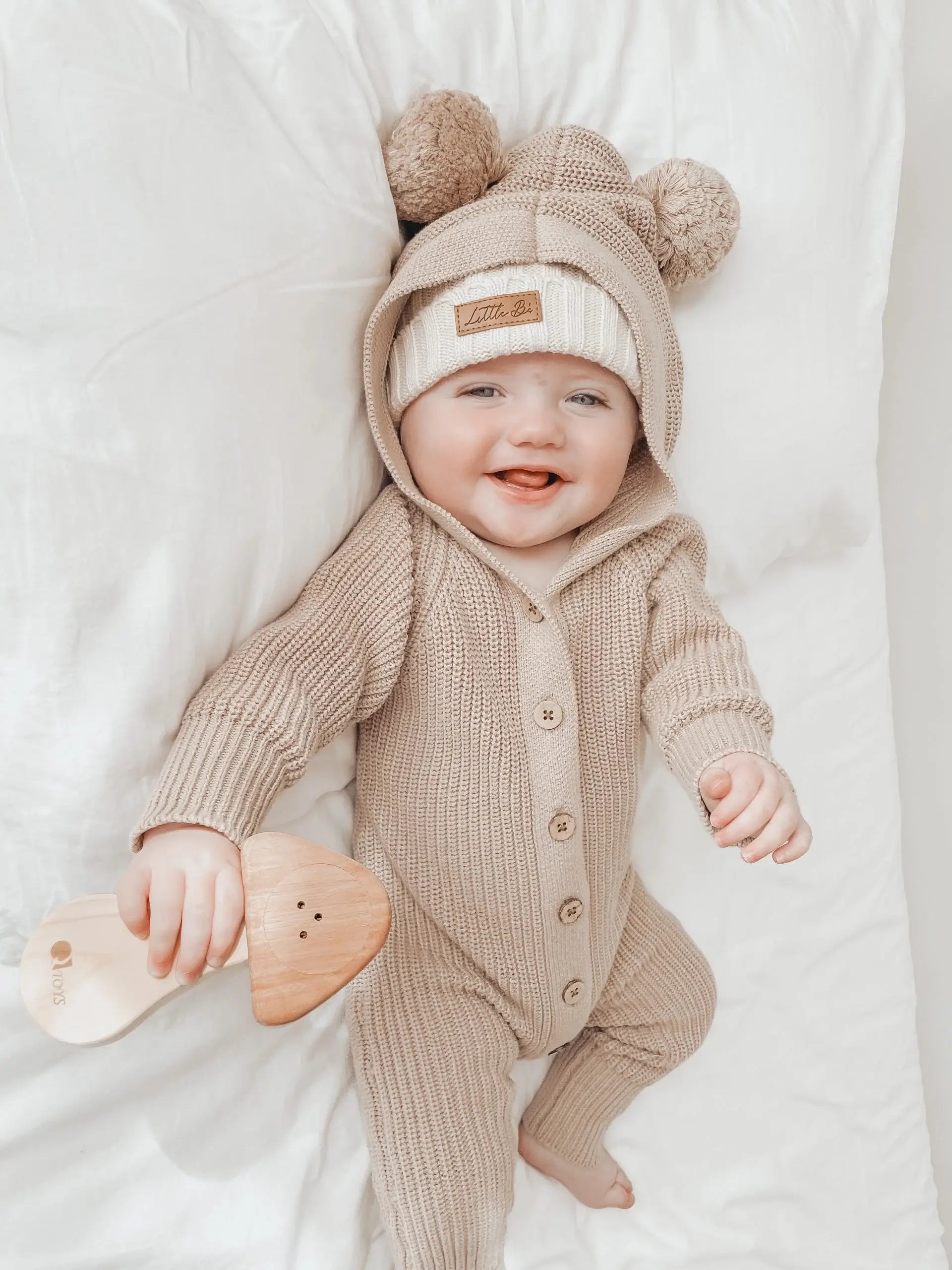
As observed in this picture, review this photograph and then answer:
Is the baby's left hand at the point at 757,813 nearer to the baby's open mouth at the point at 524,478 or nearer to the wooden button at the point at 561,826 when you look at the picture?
the wooden button at the point at 561,826

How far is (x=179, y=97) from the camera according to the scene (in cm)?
78

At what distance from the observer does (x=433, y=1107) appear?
0.89 meters

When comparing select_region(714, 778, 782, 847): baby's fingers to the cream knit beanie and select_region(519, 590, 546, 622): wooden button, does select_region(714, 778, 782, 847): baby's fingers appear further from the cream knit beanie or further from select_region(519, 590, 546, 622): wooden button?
Result: the cream knit beanie

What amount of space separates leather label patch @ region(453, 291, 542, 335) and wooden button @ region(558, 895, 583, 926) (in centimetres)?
50

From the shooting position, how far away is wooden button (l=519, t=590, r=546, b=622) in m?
0.92

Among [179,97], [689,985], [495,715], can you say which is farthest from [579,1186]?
[179,97]

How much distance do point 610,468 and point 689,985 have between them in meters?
0.52

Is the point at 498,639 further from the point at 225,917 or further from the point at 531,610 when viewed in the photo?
the point at 225,917

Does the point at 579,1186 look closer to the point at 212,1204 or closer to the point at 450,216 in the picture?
the point at 212,1204

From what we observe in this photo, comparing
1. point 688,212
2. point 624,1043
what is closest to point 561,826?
point 624,1043

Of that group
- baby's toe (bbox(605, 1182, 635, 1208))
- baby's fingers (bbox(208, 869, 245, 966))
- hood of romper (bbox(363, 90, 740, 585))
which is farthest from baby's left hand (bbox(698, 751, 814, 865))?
baby's toe (bbox(605, 1182, 635, 1208))

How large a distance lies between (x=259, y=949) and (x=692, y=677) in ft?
1.40

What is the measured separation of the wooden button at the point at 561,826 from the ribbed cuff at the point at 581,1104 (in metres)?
0.28

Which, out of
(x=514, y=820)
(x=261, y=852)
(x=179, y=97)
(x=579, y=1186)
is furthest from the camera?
(x=579, y=1186)
